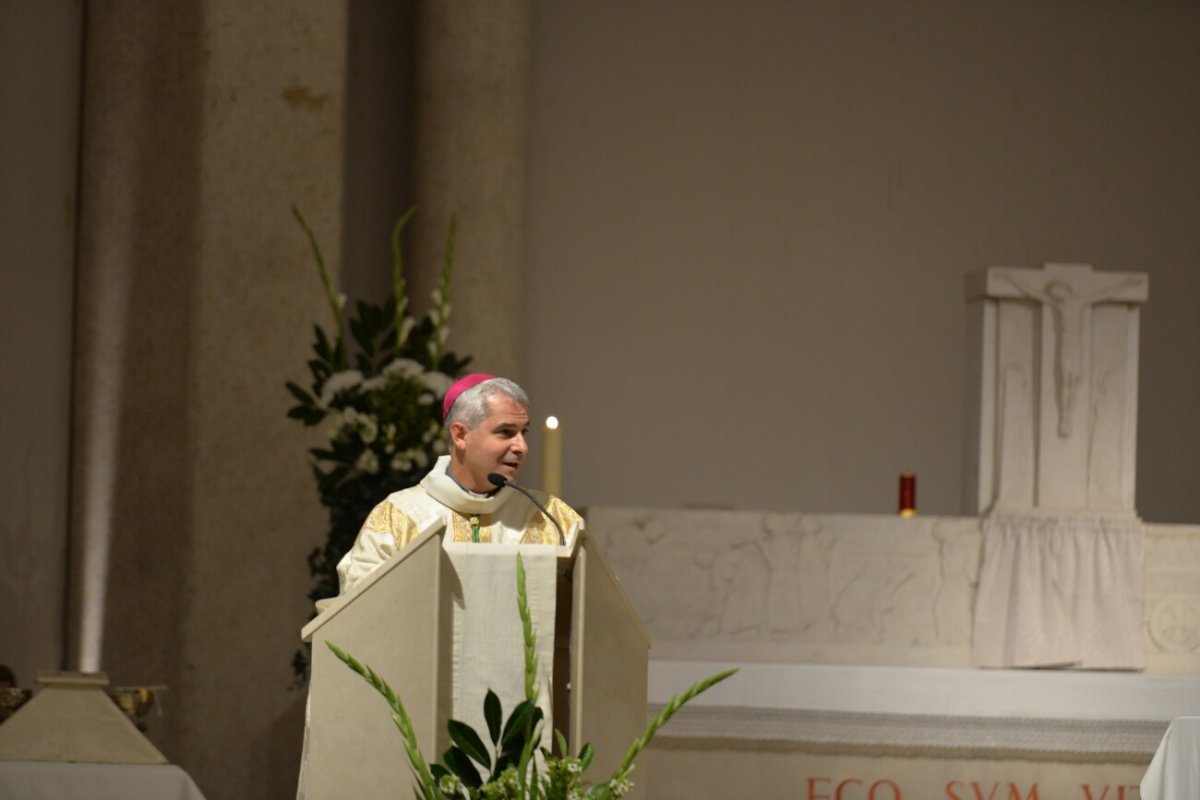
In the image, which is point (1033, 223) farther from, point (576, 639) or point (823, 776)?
point (576, 639)

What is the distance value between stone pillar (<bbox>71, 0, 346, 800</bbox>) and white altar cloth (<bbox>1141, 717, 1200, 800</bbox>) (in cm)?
411

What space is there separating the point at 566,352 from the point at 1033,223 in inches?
119

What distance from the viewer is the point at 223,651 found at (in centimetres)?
822

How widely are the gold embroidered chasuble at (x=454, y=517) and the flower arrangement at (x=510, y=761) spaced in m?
1.27

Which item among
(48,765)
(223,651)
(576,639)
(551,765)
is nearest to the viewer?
(551,765)

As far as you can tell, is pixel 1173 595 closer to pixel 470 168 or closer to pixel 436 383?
pixel 436 383

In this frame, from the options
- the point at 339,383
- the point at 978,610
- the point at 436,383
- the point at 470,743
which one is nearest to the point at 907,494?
the point at 978,610

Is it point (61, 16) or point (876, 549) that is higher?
point (61, 16)

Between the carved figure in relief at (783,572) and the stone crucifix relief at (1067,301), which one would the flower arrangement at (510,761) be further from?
the stone crucifix relief at (1067,301)

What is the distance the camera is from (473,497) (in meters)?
4.46

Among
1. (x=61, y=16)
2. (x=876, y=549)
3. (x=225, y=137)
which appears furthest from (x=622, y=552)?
(x=61, y=16)

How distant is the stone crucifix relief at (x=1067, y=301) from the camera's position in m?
7.86

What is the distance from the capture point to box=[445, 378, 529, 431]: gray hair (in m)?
4.32

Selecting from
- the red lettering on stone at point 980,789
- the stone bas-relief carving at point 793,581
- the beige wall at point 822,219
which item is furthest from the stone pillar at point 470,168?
the red lettering on stone at point 980,789
